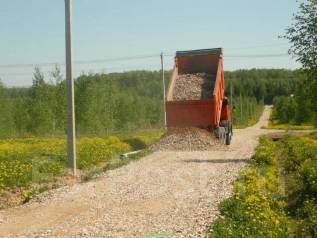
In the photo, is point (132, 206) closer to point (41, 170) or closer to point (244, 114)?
point (41, 170)

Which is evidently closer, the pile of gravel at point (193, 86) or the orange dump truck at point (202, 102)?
the orange dump truck at point (202, 102)

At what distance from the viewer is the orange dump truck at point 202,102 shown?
24.7 metres

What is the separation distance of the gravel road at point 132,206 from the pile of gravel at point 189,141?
6.63 metres

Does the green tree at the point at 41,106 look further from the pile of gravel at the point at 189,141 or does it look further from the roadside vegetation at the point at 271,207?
the roadside vegetation at the point at 271,207

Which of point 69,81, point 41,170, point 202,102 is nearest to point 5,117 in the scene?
point 202,102

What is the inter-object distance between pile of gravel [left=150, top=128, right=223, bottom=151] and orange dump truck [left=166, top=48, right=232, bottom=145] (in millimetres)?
311

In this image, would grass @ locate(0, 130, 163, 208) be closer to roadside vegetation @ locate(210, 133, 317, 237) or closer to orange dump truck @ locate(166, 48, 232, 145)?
orange dump truck @ locate(166, 48, 232, 145)

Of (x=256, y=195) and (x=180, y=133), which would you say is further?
(x=180, y=133)

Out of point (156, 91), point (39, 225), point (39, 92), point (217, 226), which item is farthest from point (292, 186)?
point (156, 91)

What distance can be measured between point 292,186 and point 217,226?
5.49 meters

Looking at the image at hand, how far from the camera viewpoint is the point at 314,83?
18406mm

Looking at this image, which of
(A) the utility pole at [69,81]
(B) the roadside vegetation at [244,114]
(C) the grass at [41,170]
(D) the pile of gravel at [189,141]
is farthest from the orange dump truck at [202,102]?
(B) the roadside vegetation at [244,114]

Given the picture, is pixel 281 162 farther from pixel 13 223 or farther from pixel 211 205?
pixel 13 223

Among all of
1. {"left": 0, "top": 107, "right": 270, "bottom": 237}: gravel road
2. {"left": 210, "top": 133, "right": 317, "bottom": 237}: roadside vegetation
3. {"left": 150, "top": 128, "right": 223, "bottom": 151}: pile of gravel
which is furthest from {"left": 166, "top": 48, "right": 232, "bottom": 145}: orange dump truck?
{"left": 210, "top": 133, "right": 317, "bottom": 237}: roadside vegetation
